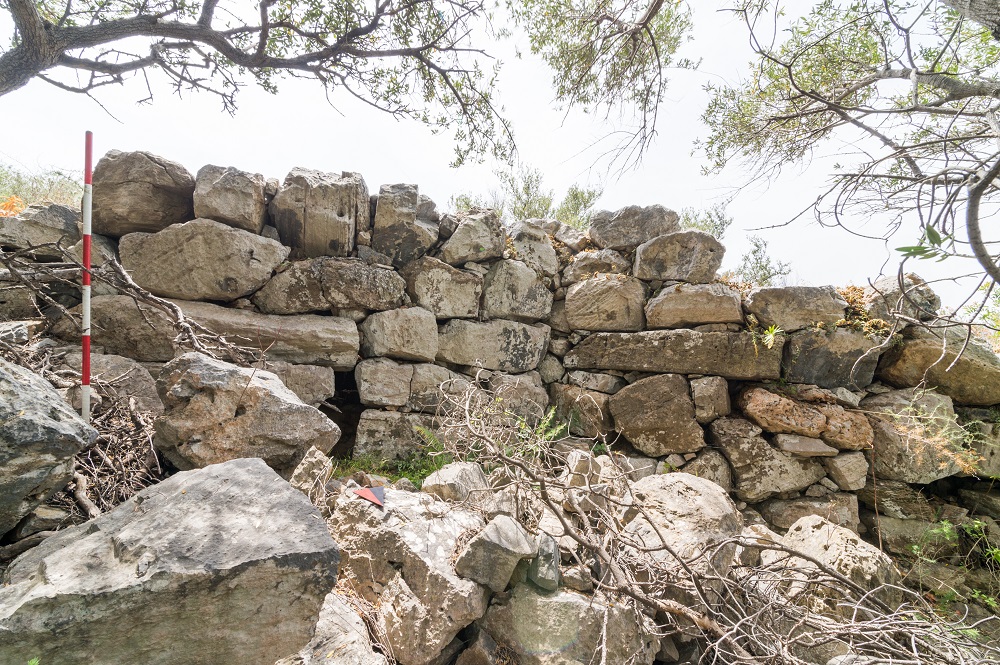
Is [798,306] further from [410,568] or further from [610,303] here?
[410,568]

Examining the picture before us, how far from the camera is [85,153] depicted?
2.71 metres

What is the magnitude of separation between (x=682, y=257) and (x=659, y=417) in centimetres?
169

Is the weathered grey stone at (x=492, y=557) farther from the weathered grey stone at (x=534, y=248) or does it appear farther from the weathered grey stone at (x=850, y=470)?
the weathered grey stone at (x=850, y=470)

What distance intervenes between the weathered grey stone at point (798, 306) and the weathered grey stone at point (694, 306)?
0.76ft

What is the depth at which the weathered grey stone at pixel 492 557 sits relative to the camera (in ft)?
Result: 7.46

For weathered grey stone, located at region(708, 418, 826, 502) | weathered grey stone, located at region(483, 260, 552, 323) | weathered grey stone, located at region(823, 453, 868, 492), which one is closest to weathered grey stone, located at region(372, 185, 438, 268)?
weathered grey stone, located at region(483, 260, 552, 323)

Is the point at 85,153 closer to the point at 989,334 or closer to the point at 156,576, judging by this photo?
the point at 156,576

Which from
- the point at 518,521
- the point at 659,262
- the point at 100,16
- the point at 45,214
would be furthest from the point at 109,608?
the point at 100,16

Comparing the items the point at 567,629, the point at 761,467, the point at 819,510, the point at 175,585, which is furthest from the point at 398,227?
the point at 819,510

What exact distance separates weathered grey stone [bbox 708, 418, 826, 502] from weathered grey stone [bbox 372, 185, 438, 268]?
3631 mm

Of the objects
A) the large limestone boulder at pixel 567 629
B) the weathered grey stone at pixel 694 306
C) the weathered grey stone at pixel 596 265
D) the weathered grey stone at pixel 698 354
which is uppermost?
the weathered grey stone at pixel 596 265

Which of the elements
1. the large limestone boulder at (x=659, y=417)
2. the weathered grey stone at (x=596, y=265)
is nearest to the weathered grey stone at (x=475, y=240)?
the weathered grey stone at (x=596, y=265)

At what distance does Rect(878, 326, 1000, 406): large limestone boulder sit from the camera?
14.4ft

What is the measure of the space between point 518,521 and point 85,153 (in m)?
3.34
